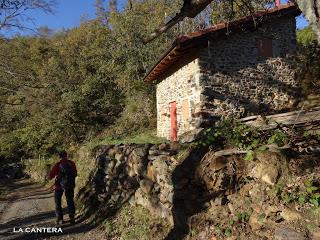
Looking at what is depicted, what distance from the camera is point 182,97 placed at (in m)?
13.6

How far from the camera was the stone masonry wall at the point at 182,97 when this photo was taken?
40.8 ft

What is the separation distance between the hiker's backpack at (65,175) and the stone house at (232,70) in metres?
4.54

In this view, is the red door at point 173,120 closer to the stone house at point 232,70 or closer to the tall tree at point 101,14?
the stone house at point 232,70

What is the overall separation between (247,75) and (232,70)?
668 millimetres

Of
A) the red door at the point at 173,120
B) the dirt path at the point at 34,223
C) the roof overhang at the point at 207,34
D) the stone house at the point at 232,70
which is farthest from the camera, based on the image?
the red door at the point at 173,120

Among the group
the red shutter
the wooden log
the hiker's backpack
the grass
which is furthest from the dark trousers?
the red shutter

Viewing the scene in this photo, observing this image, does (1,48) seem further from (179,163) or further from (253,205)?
(253,205)

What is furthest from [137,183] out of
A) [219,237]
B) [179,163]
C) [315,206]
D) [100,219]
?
[315,206]

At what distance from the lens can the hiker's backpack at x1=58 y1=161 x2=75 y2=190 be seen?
30.2ft

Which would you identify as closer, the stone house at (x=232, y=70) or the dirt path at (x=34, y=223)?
the dirt path at (x=34, y=223)

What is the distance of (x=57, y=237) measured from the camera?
27.0 ft

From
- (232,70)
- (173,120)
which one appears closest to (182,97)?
(173,120)

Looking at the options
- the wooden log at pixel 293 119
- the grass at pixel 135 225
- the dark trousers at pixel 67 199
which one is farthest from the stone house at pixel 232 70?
the dark trousers at pixel 67 199

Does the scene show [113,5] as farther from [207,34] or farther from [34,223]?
[34,223]
